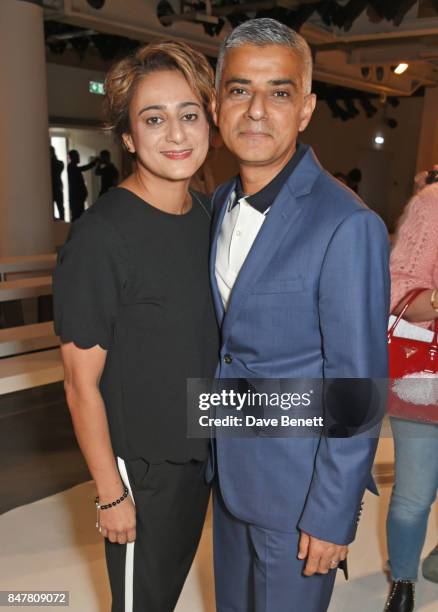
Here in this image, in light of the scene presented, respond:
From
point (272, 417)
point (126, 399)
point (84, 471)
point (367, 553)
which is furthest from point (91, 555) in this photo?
point (272, 417)

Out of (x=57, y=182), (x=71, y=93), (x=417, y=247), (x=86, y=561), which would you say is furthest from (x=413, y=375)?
(x=71, y=93)

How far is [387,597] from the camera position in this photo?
220cm

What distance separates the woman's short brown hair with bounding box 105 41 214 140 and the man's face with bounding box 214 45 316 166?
0.09 m

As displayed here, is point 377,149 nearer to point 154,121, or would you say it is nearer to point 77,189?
point 77,189

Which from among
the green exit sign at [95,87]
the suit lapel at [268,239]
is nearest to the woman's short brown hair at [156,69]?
the suit lapel at [268,239]

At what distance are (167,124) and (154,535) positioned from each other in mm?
1023

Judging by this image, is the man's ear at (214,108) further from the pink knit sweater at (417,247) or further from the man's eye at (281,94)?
the pink knit sweater at (417,247)

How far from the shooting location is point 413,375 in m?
1.80

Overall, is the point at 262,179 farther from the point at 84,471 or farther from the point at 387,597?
the point at 84,471

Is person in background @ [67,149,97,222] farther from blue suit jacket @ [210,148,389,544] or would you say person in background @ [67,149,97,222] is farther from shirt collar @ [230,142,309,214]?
blue suit jacket @ [210,148,389,544]

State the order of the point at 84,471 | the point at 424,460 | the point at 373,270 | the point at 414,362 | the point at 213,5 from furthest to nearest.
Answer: the point at 213,5 → the point at 84,471 → the point at 424,460 → the point at 414,362 → the point at 373,270

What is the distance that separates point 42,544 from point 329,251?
80.8 inches

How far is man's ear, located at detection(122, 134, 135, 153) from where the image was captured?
4.80ft

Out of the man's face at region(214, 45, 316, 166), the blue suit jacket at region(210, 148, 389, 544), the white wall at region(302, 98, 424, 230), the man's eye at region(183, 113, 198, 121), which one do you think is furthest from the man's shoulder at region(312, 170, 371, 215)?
the white wall at region(302, 98, 424, 230)
